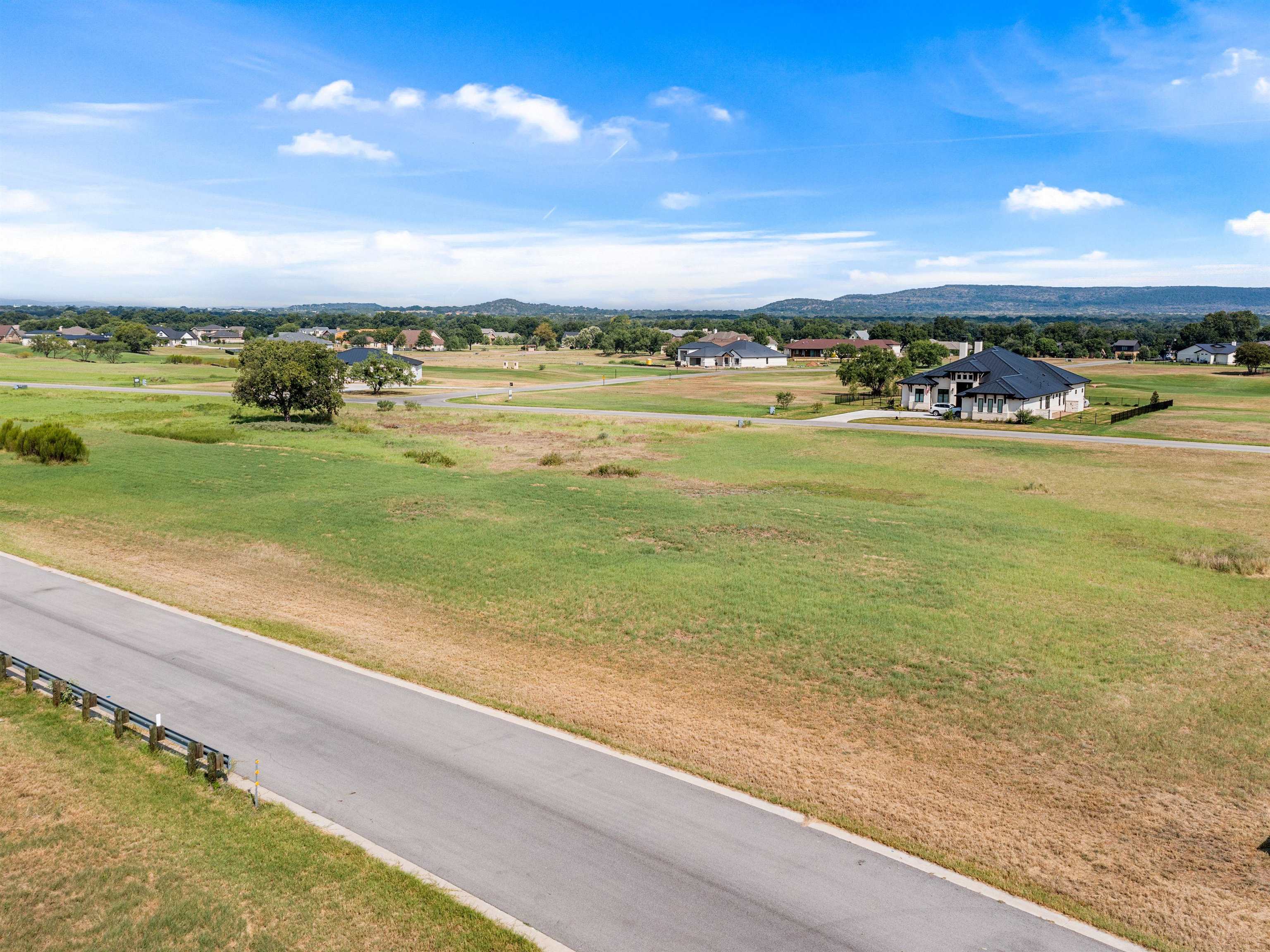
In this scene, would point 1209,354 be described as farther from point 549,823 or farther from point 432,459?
point 549,823

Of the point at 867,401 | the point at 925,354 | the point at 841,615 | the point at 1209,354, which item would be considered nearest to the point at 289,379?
the point at 841,615

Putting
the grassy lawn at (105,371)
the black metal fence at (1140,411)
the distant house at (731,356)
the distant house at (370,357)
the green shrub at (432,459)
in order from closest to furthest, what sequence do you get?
1. the green shrub at (432,459)
2. the black metal fence at (1140,411)
3. the distant house at (370,357)
4. the grassy lawn at (105,371)
5. the distant house at (731,356)

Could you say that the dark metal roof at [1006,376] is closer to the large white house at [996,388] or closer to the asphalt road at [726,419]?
the large white house at [996,388]

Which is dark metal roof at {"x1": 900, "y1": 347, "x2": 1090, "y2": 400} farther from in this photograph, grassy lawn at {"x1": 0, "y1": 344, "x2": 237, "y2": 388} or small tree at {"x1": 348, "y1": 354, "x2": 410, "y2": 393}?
grassy lawn at {"x1": 0, "y1": 344, "x2": 237, "y2": 388}

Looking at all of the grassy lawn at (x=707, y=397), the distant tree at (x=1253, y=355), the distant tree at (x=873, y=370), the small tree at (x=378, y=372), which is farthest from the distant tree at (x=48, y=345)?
the distant tree at (x=1253, y=355)

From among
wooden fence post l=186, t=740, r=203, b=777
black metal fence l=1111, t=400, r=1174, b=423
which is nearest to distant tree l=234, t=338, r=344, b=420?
wooden fence post l=186, t=740, r=203, b=777

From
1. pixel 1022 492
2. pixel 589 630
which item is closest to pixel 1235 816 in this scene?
pixel 589 630
